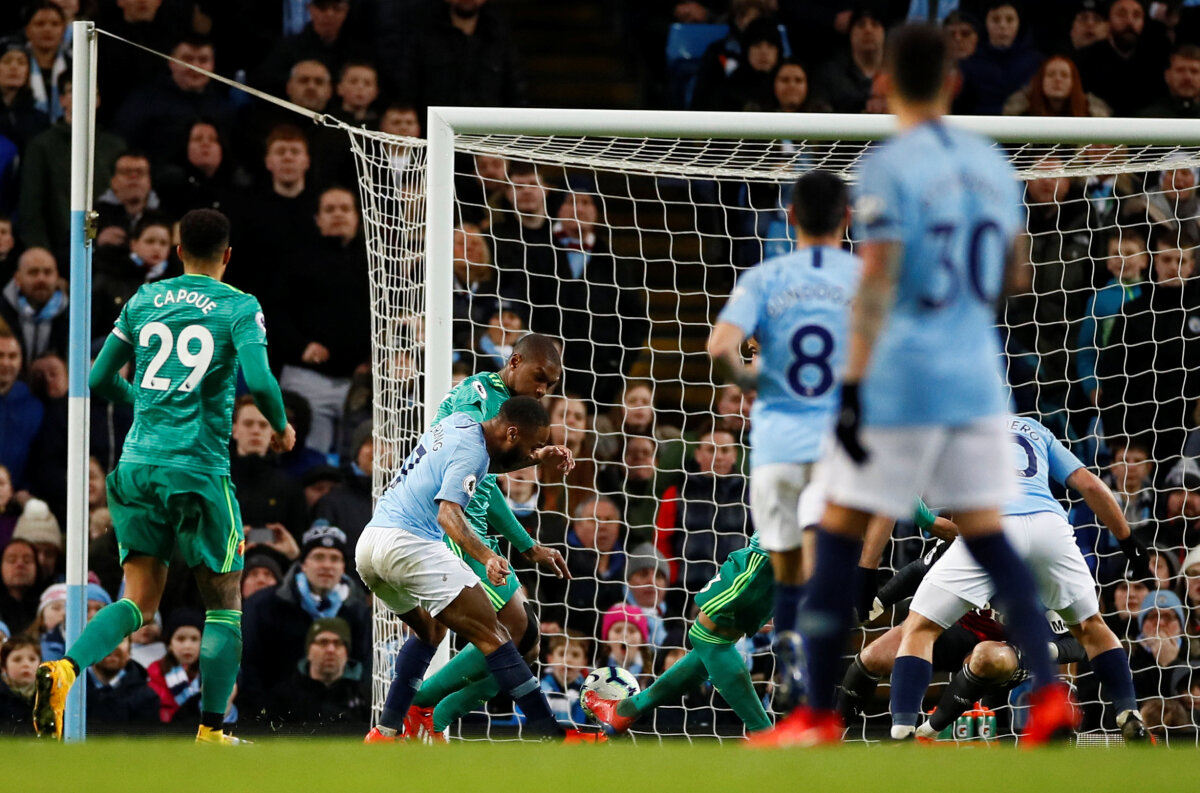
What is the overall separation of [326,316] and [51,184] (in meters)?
1.89

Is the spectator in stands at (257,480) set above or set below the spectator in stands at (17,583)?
above

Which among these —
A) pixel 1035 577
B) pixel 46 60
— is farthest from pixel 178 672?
pixel 1035 577

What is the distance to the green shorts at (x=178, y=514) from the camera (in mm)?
6609

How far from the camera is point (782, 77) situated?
11242mm

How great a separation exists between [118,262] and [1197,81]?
7373 mm

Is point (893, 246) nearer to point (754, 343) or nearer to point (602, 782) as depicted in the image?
point (602, 782)

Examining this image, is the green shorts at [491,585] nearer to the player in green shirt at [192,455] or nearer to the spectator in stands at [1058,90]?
the player in green shirt at [192,455]

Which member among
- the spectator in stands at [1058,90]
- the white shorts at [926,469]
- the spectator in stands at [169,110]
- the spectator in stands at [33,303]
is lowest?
the white shorts at [926,469]

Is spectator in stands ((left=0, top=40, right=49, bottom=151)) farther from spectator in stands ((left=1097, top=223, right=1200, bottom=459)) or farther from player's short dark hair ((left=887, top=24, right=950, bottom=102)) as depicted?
player's short dark hair ((left=887, top=24, right=950, bottom=102))

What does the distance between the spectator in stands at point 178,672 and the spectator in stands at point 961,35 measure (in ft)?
21.2

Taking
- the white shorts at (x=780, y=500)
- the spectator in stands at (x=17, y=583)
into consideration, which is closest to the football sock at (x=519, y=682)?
the white shorts at (x=780, y=500)

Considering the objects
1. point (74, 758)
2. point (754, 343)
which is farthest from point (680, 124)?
point (74, 758)

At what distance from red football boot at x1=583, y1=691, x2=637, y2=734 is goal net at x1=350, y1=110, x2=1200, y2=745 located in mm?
992

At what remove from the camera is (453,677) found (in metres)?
7.63
